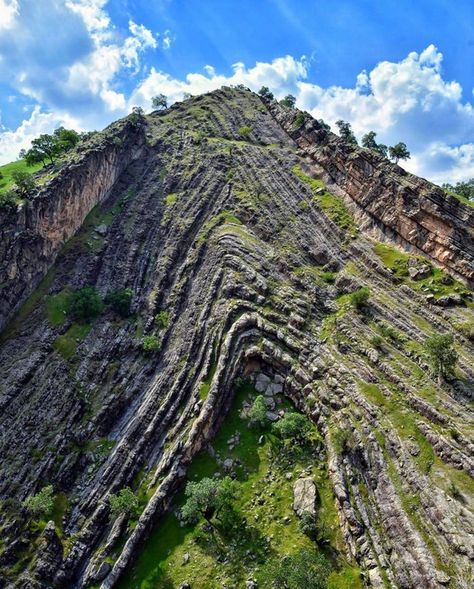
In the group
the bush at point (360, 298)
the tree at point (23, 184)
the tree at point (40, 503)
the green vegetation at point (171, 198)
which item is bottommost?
the tree at point (40, 503)

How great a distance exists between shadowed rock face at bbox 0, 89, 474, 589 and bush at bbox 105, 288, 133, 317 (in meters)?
1.50

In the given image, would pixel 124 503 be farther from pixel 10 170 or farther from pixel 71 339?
pixel 10 170

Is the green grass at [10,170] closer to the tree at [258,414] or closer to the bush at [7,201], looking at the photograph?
the bush at [7,201]

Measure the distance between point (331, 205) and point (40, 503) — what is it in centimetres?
6455

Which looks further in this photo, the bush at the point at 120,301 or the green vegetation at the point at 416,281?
the bush at the point at 120,301

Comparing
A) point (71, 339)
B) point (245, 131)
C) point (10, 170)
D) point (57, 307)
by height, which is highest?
point (245, 131)

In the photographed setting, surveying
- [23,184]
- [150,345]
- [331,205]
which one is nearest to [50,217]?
[23,184]

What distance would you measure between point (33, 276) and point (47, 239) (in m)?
7.40

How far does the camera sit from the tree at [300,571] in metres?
29.6

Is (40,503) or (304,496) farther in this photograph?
(40,503)

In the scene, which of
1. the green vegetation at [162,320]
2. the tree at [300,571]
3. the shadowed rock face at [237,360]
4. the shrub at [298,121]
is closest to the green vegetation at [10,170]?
the shadowed rock face at [237,360]

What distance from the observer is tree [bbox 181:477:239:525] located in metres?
38.3

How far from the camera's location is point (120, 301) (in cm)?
6231

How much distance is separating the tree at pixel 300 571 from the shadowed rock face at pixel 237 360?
12.3 feet
